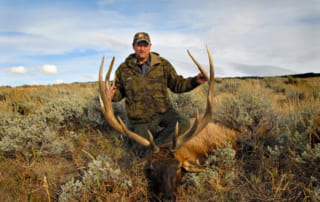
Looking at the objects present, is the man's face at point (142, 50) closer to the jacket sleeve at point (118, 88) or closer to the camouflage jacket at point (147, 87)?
the camouflage jacket at point (147, 87)

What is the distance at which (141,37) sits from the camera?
4.55m

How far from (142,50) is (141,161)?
1.92m

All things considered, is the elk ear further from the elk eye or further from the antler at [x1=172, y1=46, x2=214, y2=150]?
the elk eye

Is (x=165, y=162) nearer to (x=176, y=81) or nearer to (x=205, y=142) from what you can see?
(x=205, y=142)

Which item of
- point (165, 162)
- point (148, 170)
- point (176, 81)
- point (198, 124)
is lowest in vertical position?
point (148, 170)

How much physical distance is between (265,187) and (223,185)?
0.48 metres

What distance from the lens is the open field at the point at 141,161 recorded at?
3312 millimetres

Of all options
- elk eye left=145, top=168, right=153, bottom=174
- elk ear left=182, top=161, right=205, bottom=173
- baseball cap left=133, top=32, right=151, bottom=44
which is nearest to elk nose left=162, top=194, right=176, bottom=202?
elk eye left=145, top=168, right=153, bottom=174

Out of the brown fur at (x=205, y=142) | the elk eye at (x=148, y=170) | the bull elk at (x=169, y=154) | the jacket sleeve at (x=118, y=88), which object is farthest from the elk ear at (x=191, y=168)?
the jacket sleeve at (x=118, y=88)

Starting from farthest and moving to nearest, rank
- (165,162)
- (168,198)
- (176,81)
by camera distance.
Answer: (176,81) < (165,162) < (168,198)

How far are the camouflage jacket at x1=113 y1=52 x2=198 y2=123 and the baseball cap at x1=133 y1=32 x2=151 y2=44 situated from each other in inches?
10.2

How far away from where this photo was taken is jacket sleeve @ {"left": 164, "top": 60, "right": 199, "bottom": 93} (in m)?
4.53

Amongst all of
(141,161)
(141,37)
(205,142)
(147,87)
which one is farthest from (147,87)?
(141,161)

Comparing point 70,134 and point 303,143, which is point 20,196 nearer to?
point 70,134
